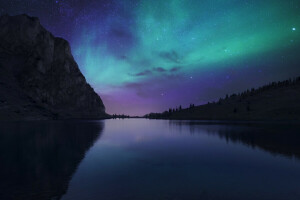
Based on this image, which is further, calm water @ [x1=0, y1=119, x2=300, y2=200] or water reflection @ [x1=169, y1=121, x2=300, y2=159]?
water reflection @ [x1=169, y1=121, x2=300, y2=159]

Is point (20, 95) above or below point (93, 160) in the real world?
above

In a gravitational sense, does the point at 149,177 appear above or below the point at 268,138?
above

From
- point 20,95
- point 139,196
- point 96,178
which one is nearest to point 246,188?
point 139,196

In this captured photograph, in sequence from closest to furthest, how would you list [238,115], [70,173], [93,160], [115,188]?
[115,188] < [70,173] < [93,160] < [238,115]

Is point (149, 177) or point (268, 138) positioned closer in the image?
point (149, 177)

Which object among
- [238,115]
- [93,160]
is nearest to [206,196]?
[93,160]

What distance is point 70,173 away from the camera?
17.5m

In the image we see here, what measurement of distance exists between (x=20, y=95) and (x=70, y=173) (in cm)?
21747

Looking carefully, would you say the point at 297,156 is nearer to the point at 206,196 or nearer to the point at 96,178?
the point at 206,196

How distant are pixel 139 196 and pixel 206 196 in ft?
13.5

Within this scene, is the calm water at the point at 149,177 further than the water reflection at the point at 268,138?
No

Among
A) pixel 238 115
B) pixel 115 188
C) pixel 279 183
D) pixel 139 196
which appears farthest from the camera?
pixel 238 115

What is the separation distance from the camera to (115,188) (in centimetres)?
1381

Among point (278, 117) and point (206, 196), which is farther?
point (278, 117)
